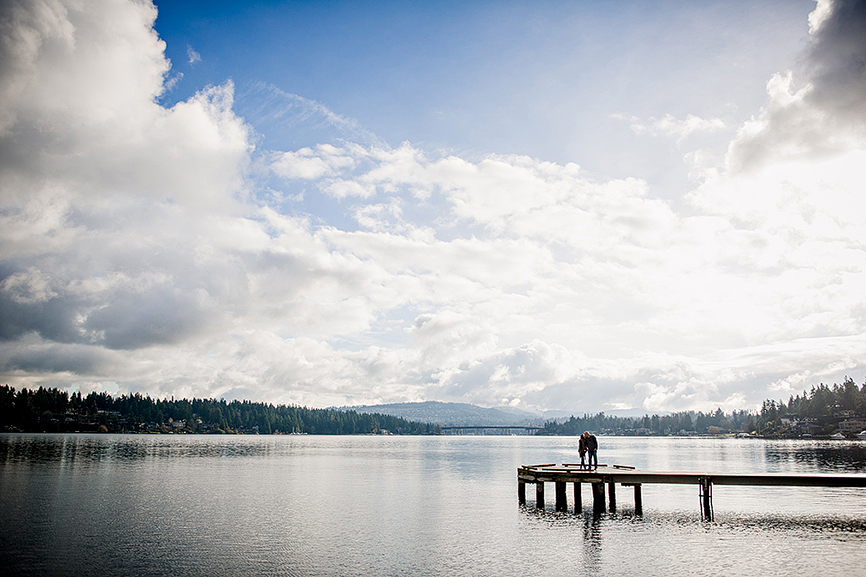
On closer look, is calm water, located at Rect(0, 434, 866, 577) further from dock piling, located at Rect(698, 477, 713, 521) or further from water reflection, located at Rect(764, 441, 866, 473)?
water reflection, located at Rect(764, 441, 866, 473)

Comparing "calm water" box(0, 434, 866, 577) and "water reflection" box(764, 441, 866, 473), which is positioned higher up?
"calm water" box(0, 434, 866, 577)

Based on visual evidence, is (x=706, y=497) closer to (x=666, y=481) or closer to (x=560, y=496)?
(x=666, y=481)

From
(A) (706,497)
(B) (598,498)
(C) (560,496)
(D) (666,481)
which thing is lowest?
(C) (560,496)

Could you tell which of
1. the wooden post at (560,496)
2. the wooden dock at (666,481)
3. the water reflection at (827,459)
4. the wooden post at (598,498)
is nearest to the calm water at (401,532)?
the wooden dock at (666,481)

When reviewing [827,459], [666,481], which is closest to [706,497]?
[666,481]

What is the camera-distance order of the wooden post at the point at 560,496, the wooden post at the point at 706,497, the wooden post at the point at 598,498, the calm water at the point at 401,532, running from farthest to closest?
1. the wooden post at the point at 560,496
2. the wooden post at the point at 598,498
3. the wooden post at the point at 706,497
4. the calm water at the point at 401,532

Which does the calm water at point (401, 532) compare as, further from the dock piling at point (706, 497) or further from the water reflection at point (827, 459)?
the water reflection at point (827, 459)

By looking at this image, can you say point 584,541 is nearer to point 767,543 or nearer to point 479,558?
point 479,558

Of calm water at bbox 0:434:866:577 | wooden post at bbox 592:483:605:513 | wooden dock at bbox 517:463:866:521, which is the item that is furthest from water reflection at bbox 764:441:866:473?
wooden post at bbox 592:483:605:513

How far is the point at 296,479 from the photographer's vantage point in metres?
72.5

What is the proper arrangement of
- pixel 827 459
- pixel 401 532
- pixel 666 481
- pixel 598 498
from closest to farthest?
pixel 401 532, pixel 666 481, pixel 598 498, pixel 827 459

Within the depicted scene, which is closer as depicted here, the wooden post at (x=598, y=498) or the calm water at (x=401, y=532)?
the calm water at (x=401, y=532)

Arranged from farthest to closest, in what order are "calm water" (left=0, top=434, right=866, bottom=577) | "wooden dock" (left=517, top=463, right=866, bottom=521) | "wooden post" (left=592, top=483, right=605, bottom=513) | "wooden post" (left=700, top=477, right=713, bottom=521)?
"wooden post" (left=592, top=483, right=605, bottom=513) < "wooden post" (left=700, top=477, right=713, bottom=521) < "wooden dock" (left=517, top=463, right=866, bottom=521) < "calm water" (left=0, top=434, right=866, bottom=577)

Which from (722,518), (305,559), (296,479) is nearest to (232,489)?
(296,479)
